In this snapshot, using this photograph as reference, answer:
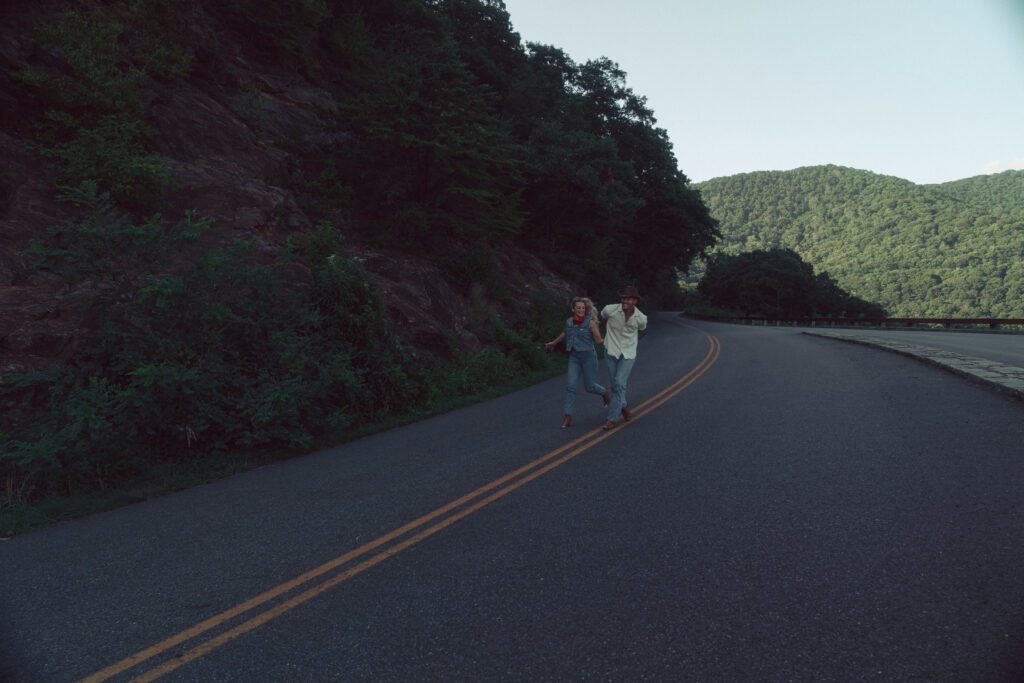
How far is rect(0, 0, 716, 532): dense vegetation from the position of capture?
26.0 ft

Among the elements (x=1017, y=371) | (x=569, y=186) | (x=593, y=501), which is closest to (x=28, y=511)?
(x=593, y=501)

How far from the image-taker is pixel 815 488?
5754 mm

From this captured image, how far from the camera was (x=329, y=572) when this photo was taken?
4289 millimetres

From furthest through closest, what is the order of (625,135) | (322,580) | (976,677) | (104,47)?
(625,135), (104,47), (322,580), (976,677)

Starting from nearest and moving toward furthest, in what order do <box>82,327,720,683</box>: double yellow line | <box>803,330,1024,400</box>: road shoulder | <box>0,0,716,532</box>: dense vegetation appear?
<box>82,327,720,683</box>: double yellow line → <box>0,0,716,532</box>: dense vegetation → <box>803,330,1024,400</box>: road shoulder

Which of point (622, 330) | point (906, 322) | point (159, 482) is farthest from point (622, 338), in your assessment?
point (906, 322)

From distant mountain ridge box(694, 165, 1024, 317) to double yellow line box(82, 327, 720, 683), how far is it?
51.7 m

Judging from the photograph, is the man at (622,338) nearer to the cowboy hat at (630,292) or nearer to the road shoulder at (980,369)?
the cowboy hat at (630,292)

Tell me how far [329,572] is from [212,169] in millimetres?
12727

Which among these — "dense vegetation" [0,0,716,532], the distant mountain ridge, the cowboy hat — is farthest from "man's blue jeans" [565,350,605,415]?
the distant mountain ridge

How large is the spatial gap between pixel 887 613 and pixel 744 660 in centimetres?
101

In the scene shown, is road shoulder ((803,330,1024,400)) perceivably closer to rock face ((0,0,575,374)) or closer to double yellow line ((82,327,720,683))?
double yellow line ((82,327,720,683))

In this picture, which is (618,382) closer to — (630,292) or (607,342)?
(607,342)

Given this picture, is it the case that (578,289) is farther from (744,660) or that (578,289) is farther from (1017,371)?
(744,660)
